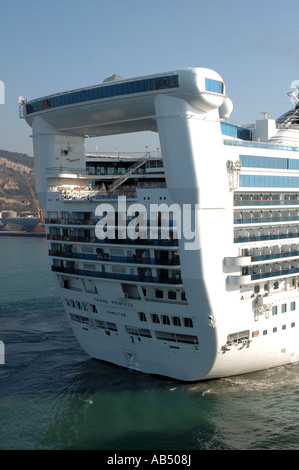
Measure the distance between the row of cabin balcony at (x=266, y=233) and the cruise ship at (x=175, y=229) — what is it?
74mm

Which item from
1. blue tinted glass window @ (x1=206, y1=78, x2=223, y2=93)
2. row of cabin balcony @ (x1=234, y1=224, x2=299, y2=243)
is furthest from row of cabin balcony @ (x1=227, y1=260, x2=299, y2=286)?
blue tinted glass window @ (x1=206, y1=78, x2=223, y2=93)

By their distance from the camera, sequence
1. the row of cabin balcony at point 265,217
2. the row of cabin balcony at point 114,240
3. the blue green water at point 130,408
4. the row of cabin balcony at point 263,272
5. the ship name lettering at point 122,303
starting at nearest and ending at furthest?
the blue green water at point 130,408 < the row of cabin balcony at point 114,240 < the row of cabin balcony at point 263,272 < the row of cabin balcony at point 265,217 < the ship name lettering at point 122,303

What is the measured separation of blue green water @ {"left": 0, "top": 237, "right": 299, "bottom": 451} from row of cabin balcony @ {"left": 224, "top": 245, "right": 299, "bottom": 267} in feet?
19.9

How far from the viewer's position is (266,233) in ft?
94.6

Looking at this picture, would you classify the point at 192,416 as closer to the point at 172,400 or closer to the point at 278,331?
the point at 172,400

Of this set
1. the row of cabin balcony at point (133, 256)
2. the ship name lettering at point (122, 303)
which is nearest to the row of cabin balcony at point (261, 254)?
the row of cabin balcony at point (133, 256)

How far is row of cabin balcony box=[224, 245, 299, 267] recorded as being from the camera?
25.9 m

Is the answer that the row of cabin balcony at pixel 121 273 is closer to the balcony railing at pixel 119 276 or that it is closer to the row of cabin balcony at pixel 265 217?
the balcony railing at pixel 119 276

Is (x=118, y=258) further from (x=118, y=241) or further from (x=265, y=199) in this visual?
(x=265, y=199)

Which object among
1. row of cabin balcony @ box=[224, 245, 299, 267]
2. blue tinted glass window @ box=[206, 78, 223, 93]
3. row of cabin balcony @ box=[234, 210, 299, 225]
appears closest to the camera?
blue tinted glass window @ box=[206, 78, 223, 93]

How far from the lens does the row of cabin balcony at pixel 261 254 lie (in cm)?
2591

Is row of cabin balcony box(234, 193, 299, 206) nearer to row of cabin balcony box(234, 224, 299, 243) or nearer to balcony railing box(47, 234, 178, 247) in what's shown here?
row of cabin balcony box(234, 224, 299, 243)

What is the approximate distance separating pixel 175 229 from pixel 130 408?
8303 mm
